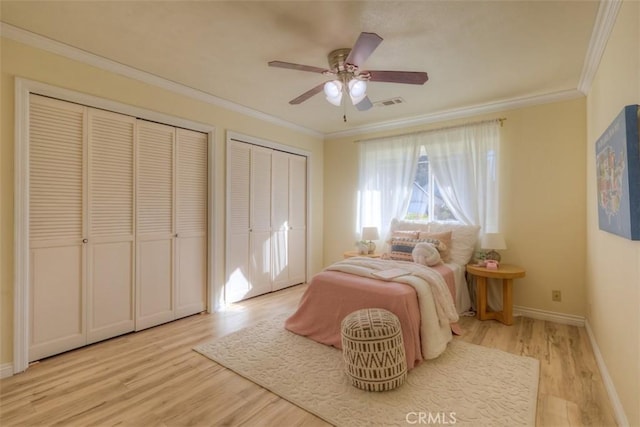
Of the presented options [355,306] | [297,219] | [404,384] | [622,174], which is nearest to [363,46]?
[622,174]

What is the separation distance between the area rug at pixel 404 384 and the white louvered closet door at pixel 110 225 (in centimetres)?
94

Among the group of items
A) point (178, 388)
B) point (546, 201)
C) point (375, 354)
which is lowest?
point (178, 388)

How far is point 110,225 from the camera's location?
2.89 meters

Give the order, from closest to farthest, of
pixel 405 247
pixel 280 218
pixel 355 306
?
pixel 355 306
pixel 405 247
pixel 280 218

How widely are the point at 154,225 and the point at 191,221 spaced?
428 millimetres

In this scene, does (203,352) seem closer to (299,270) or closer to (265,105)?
(299,270)

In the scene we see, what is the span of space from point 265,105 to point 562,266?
4.00 m

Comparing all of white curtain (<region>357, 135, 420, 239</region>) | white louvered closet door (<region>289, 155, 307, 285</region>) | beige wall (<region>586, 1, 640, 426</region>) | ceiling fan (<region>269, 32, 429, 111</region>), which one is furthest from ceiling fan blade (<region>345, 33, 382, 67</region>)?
white louvered closet door (<region>289, 155, 307, 285</region>)

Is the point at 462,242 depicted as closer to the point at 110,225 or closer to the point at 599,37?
the point at 599,37

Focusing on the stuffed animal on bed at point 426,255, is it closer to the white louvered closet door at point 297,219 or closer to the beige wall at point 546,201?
the beige wall at point 546,201

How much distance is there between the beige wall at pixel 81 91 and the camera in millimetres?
2260

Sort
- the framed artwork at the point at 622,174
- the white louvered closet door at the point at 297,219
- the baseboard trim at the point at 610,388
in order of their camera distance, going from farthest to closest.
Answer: the white louvered closet door at the point at 297,219, the baseboard trim at the point at 610,388, the framed artwork at the point at 622,174

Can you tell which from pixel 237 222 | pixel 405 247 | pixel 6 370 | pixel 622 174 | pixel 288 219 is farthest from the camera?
pixel 288 219

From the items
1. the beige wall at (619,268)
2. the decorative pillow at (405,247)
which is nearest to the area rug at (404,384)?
the beige wall at (619,268)
